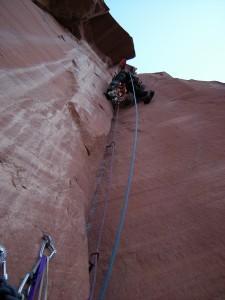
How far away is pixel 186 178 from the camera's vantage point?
289cm

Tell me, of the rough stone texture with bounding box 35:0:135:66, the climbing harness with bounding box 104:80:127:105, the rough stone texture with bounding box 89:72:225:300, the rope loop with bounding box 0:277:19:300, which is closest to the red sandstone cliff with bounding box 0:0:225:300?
the rough stone texture with bounding box 89:72:225:300

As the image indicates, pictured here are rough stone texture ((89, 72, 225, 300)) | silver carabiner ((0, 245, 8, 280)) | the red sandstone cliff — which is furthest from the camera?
rough stone texture ((89, 72, 225, 300))

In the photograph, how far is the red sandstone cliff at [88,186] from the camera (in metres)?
1.77

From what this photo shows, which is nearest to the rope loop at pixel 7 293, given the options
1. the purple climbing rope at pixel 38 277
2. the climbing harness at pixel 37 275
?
the climbing harness at pixel 37 275

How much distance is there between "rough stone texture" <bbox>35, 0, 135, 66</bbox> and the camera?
238 inches

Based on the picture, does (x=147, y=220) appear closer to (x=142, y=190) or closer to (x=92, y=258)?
(x=142, y=190)

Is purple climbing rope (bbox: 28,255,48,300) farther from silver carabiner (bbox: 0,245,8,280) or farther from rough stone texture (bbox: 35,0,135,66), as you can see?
rough stone texture (bbox: 35,0,135,66)

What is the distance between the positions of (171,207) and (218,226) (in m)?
0.50

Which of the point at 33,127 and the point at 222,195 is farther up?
the point at 33,127

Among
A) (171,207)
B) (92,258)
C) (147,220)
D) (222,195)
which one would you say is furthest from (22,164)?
(222,195)

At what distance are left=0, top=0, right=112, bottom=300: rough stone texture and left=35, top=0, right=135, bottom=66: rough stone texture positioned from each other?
6.19 feet

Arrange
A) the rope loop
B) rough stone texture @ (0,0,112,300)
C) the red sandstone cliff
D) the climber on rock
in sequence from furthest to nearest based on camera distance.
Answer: the climber on rock
the red sandstone cliff
rough stone texture @ (0,0,112,300)
the rope loop

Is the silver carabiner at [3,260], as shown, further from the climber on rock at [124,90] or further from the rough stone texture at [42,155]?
the climber on rock at [124,90]

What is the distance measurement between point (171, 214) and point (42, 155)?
1.42 metres
